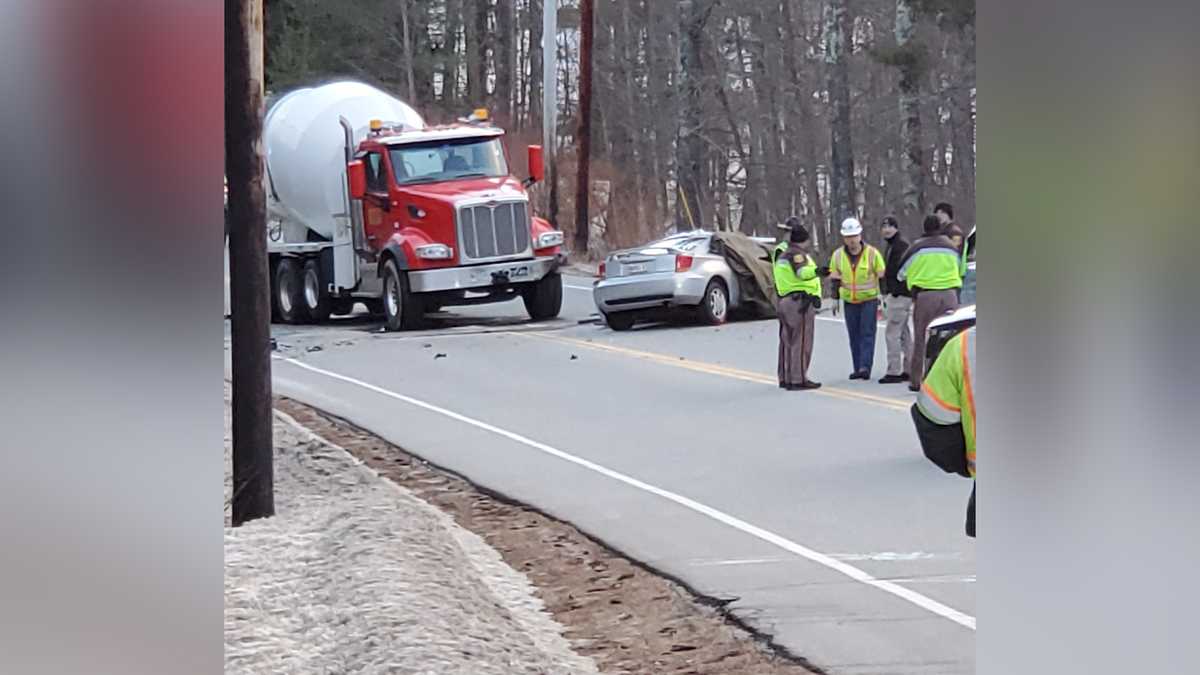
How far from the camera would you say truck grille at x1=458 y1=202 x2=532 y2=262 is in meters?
11.3

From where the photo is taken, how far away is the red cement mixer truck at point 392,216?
11.0m

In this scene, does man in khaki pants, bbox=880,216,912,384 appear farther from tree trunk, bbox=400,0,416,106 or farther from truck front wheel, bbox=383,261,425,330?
tree trunk, bbox=400,0,416,106

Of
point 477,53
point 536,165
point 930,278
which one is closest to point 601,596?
point 930,278

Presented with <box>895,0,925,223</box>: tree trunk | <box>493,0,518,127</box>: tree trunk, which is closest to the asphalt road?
<box>493,0,518,127</box>: tree trunk

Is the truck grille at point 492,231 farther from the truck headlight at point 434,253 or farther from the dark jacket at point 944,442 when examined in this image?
the dark jacket at point 944,442

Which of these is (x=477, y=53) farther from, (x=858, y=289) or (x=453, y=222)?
(x=858, y=289)

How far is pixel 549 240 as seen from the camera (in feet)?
37.6

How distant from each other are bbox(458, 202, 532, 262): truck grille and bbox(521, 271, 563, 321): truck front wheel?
1.15 ft

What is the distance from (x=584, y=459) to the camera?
8.38 metres

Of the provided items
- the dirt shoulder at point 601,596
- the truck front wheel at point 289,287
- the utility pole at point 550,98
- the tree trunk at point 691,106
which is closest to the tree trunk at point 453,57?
the utility pole at point 550,98
